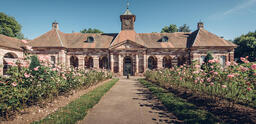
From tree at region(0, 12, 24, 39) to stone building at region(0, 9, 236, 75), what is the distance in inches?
675

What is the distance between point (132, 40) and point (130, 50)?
84.2 inches

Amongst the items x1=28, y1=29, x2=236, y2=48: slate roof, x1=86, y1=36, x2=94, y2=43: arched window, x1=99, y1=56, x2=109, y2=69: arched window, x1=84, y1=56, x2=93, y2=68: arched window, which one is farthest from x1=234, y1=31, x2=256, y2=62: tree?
x1=84, y1=56, x2=93, y2=68: arched window

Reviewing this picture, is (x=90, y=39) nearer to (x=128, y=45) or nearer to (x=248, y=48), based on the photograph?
(x=128, y=45)

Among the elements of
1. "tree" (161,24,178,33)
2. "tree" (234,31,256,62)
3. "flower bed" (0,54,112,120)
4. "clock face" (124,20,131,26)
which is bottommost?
"flower bed" (0,54,112,120)

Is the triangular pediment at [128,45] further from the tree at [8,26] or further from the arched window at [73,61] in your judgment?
the tree at [8,26]

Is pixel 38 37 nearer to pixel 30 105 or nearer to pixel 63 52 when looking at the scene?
pixel 63 52

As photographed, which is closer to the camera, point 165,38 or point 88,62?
point 88,62

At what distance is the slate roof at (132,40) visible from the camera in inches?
781

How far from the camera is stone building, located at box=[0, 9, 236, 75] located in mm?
19547

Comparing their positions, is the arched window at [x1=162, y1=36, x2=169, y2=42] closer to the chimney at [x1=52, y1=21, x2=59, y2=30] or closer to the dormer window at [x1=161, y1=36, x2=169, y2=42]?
the dormer window at [x1=161, y1=36, x2=169, y2=42]

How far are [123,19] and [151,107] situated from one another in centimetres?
2300

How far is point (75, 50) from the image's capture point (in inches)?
830

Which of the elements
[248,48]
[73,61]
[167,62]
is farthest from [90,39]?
[248,48]

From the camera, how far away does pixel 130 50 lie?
794 inches
